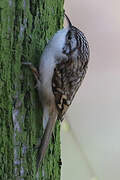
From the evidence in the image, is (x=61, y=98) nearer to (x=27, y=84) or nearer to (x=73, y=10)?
(x=27, y=84)

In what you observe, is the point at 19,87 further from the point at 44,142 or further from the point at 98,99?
the point at 98,99

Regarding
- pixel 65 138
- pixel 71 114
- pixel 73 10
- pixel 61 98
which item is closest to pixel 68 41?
pixel 61 98

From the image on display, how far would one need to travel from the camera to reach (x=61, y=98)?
7.02 ft

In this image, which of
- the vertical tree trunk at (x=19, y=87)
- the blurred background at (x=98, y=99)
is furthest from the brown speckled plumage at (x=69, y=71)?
the blurred background at (x=98, y=99)

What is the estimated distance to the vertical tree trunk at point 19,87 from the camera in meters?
1.87

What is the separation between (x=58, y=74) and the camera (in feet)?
6.98

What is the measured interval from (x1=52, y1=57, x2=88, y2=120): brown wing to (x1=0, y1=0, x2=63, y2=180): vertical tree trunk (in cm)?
10

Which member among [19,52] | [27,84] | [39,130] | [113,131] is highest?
[19,52]

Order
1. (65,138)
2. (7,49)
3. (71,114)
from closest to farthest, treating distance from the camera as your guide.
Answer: (7,49) → (65,138) → (71,114)

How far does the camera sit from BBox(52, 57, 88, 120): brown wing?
2.13m

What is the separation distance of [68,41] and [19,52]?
0.32 metres

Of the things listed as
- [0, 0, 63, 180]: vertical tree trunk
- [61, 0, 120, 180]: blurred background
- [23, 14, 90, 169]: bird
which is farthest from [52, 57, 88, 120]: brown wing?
[61, 0, 120, 180]: blurred background

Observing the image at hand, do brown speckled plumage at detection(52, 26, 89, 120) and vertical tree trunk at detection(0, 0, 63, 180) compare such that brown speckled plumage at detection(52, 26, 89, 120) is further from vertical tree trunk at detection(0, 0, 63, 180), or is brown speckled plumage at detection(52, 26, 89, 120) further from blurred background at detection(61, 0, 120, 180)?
blurred background at detection(61, 0, 120, 180)

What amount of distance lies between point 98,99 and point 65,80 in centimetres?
263
